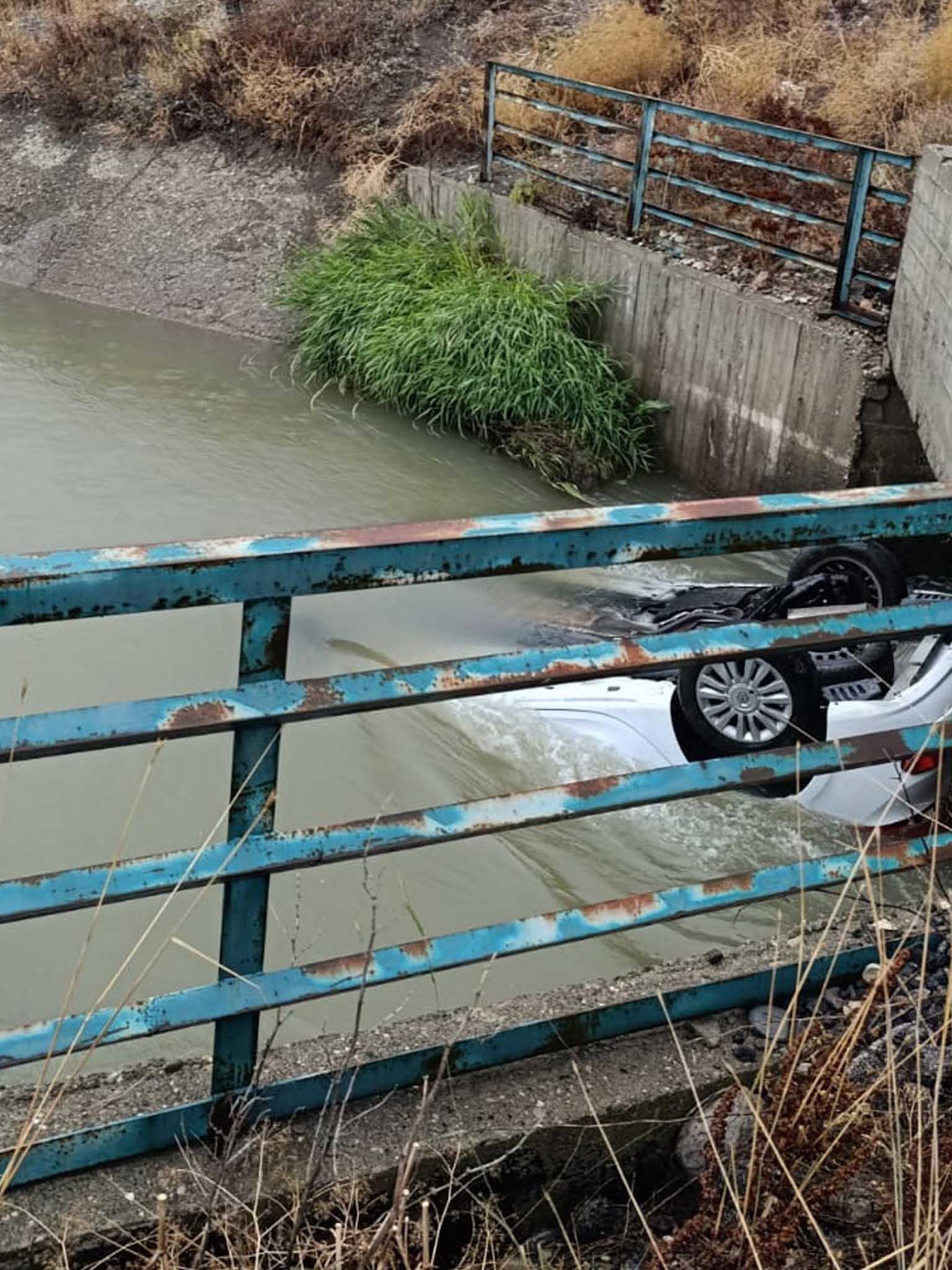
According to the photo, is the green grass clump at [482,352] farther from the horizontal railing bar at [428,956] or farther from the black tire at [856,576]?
the horizontal railing bar at [428,956]

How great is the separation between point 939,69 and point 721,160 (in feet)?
6.95

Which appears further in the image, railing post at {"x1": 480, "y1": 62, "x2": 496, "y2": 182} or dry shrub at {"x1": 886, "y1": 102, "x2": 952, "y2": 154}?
railing post at {"x1": 480, "y1": 62, "x2": 496, "y2": 182}

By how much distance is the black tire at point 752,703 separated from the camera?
17.0 ft

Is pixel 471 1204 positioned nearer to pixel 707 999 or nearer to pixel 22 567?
pixel 707 999

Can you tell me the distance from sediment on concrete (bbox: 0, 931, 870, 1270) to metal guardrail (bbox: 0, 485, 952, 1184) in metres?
0.05

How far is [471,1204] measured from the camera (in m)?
2.42

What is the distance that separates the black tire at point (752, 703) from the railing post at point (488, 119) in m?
7.75

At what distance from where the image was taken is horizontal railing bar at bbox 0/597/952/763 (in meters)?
1.93

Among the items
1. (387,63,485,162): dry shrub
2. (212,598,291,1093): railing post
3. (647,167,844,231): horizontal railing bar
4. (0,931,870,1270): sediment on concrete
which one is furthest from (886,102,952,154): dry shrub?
(212,598,291,1093): railing post

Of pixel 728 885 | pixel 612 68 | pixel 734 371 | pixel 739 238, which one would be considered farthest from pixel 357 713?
pixel 612 68

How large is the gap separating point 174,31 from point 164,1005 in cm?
1605

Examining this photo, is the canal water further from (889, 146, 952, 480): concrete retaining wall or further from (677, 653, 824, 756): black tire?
(889, 146, 952, 480): concrete retaining wall

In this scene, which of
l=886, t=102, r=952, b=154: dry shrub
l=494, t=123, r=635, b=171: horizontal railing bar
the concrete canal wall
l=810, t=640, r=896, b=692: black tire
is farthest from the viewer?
l=494, t=123, r=635, b=171: horizontal railing bar

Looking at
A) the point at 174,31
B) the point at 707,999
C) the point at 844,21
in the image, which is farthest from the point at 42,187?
the point at 707,999
